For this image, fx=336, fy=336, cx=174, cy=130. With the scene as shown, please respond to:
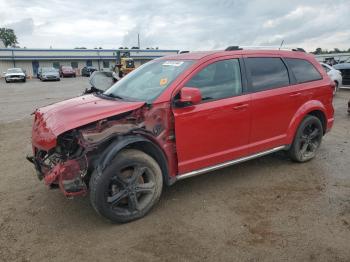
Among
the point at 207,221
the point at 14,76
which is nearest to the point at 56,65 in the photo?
the point at 14,76

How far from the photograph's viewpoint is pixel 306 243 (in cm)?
329

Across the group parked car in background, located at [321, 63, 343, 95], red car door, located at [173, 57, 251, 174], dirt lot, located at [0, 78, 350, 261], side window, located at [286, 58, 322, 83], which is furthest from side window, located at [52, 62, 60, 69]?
red car door, located at [173, 57, 251, 174]

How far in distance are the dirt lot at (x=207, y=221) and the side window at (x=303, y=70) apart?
1426mm

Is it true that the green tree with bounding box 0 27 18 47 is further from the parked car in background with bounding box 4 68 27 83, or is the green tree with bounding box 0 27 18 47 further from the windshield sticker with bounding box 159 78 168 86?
the windshield sticker with bounding box 159 78 168 86

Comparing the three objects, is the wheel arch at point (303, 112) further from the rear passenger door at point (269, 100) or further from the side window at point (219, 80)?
the side window at point (219, 80)

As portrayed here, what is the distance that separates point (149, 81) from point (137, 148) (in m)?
1.07

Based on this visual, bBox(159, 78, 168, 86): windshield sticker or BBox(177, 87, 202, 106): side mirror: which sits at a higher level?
BBox(159, 78, 168, 86): windshield sticker

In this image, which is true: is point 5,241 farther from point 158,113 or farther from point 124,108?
point 158,113

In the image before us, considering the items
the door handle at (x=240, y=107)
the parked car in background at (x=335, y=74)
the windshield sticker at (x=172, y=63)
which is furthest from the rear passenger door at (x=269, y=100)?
the parked car in background at (x=335, y=74)

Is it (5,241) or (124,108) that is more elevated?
(124,108)

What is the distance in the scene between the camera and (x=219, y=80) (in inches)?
173

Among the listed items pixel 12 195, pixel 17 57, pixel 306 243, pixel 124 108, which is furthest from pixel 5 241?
pixel 17 57

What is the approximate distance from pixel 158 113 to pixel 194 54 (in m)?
1.26

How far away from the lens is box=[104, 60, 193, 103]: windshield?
414 centimetres
